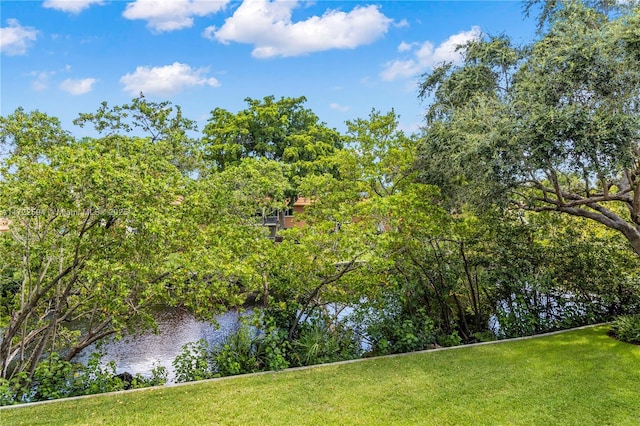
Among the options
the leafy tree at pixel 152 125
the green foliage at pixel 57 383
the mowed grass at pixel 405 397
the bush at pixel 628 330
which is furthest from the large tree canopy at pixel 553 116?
the green foliage at pixel 57 383

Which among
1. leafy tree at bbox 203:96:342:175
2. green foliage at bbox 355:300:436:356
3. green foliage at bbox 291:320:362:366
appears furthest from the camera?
leafy tree at bbox 203:96:342:175

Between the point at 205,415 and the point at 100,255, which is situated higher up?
the point at 100,255

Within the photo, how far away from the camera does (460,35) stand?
8531mm

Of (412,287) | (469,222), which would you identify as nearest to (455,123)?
(469,222)

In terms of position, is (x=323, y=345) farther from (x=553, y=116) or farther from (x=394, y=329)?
(x=553, y=116)

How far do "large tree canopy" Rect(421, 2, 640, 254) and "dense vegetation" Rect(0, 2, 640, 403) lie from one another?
0.03 metres

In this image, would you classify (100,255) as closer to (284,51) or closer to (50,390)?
(50,390)

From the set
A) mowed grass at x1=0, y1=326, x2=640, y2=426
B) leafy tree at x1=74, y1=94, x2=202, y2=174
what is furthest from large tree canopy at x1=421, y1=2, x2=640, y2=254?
leafy tree at x1=74, y1=94, x2=202, y2=174

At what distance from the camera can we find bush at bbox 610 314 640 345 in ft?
21.6

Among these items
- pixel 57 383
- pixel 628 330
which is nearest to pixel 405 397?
pixel 628 330

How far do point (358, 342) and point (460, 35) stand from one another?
712 cm

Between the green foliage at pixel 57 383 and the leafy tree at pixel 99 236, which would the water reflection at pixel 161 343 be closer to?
the green foliage at pixel 57 383

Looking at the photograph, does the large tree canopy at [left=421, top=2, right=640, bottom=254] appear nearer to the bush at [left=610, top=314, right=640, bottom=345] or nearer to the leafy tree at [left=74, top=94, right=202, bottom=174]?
the bush at [left=610, top=314, right=640, bottom=345]

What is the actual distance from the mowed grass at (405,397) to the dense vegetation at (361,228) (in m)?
0.76
